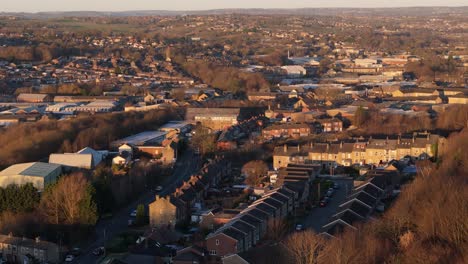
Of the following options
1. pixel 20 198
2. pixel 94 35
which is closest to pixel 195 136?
pixel 20 198

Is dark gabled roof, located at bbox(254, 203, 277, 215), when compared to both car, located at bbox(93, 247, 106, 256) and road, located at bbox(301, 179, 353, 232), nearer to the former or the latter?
road, located at bbox(301, 179, 353, 232)

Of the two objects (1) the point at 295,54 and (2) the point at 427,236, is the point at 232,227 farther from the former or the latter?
(1) the point at 295,54

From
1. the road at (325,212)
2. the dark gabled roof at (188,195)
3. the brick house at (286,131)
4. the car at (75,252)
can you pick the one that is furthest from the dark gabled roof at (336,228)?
the brick house at (286,131)

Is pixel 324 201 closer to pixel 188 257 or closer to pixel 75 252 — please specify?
pixel 188 257

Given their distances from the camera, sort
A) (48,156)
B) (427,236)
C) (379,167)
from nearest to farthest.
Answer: (427,236), (379,167), (48,156)

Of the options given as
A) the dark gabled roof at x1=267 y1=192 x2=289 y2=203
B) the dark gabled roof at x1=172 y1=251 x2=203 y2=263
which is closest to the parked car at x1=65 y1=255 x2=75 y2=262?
the dark gabled roof at x1=172 y1=251 x2=203 y2=263

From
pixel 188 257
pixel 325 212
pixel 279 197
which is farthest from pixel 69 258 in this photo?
pixel 325 212
